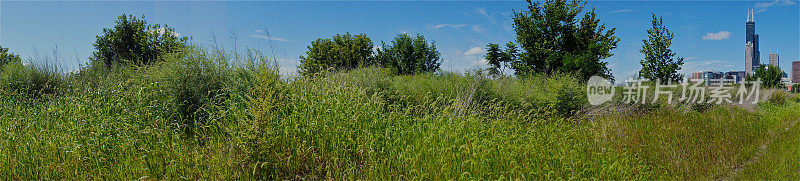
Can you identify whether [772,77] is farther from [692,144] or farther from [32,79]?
[32,79]

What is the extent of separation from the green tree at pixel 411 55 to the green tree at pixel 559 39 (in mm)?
5197

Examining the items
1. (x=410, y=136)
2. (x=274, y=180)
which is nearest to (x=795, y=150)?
(x=410, y=136)

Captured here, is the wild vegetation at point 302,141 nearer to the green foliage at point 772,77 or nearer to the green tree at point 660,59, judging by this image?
the green tree at point 660,59

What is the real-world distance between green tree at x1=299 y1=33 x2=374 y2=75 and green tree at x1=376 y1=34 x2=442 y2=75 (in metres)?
2.95

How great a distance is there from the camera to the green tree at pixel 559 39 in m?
14.7

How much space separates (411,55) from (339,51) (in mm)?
5531

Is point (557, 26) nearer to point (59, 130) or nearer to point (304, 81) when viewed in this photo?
point (304, 81)

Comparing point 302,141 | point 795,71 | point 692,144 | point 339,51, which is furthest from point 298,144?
point 795,71

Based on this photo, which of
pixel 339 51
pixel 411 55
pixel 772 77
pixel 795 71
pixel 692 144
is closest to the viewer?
pixel 692 144

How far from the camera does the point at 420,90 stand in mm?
7961

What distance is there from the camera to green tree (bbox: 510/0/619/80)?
14.7 metres

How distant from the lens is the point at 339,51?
23312 millimetres

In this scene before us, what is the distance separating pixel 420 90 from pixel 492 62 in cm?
956

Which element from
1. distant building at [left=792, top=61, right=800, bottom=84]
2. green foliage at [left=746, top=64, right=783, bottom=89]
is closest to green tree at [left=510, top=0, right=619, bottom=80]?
green foliage at [left=746, top=64, right=783, bottom=89]
